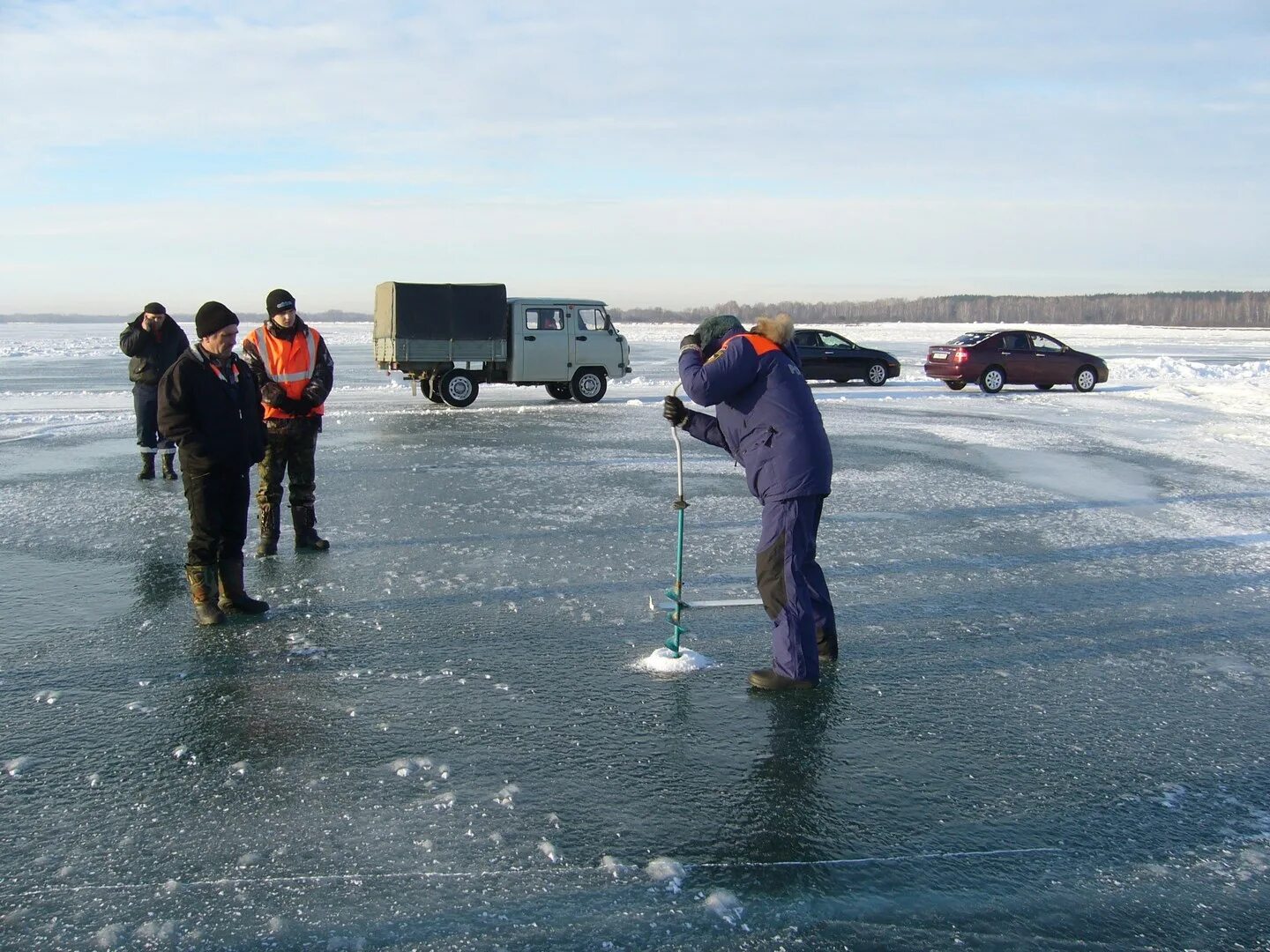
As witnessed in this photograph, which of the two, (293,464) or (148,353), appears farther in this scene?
(148,353)

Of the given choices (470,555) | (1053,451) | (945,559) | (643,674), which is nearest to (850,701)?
(643,674)

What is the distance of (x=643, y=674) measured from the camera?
5270 millimetres

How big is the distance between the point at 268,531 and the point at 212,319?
2157 millimetres

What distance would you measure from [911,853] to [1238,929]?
96 centimetres

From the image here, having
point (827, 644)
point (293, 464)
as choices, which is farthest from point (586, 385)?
point (827, 644)

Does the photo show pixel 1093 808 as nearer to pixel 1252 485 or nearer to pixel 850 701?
pixel 850 701

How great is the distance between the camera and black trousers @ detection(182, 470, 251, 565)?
613cm

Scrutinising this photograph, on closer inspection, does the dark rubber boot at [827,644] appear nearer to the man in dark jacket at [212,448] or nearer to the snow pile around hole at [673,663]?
the snow pile around hole at [673,663]

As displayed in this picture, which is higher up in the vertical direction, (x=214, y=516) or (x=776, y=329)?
(x=776, y=329)

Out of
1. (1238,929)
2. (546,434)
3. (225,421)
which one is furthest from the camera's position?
(546,434)

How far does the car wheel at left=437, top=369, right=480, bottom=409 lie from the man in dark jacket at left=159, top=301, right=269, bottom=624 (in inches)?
550

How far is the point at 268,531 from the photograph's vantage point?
25.6 ft

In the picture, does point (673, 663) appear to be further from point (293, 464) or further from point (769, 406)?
point (293, 464)

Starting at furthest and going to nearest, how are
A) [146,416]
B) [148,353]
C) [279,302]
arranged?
[146,416] < [148,353] < [279,302]
